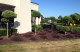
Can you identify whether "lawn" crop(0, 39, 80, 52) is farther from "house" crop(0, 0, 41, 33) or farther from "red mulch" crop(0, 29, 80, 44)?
"house" crop(0, 0, 41, 33)

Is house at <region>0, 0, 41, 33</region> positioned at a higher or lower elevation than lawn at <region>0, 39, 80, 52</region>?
higher

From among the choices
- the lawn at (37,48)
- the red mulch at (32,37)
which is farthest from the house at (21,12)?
the lawn at (37,48)

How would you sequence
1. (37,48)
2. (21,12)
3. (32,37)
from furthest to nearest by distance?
(21,12) < (32,37) < (37,48)

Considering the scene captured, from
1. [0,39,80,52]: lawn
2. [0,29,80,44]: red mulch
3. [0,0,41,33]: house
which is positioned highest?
[0,0,41,33]: house

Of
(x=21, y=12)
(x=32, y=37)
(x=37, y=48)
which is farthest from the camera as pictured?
(x=21, y=12)

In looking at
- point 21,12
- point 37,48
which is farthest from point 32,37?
point 21,12

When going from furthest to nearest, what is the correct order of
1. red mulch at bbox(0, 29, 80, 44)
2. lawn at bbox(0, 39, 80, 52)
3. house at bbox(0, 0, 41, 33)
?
house at bbox(0, 0, 41, 33) → red mulch at bbox(0, 29, 80, 44) → lawn at bbox(0, 39, 80, 52)

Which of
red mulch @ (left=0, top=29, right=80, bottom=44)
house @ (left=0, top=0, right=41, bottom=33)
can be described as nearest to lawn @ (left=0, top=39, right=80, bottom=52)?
red mulch @ (left=0, top=29, right=80, bottom=44)

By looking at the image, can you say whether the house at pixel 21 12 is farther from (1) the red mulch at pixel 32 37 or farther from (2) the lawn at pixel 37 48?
(2) the lawn at pixel 37 48

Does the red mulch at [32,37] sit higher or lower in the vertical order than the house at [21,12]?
lower

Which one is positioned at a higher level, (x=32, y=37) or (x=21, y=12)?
(x=21, y=12)

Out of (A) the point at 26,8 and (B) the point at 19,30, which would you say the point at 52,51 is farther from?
(A) the point at 26,8

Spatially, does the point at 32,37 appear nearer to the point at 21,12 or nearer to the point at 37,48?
the point at 37,48

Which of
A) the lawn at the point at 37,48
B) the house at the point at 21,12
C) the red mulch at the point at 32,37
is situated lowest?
the lawn at the point at 37,48
